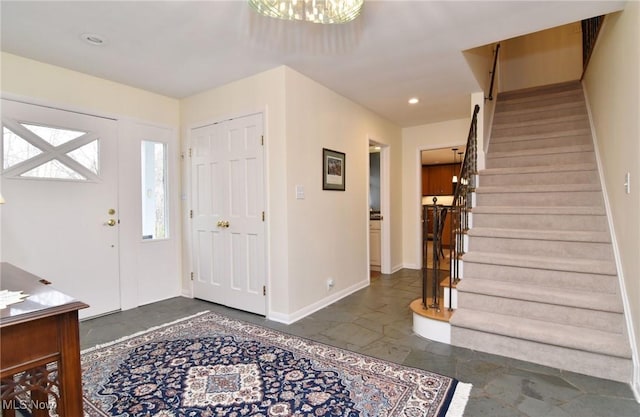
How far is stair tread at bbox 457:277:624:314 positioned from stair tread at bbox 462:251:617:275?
6.2 inches

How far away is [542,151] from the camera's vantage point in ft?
12.8

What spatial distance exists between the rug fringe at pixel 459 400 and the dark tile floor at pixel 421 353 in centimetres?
4

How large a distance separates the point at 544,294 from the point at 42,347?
3103 millimetres

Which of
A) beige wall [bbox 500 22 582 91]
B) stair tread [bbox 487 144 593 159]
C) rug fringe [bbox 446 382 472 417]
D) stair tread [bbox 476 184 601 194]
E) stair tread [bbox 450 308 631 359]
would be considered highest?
beige wall [bbox 500 22 582 91]

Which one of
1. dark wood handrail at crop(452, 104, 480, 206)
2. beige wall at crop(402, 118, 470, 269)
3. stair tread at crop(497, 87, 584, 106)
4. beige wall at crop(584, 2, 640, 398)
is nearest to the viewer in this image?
beige wall at crop(584, 2, 640, 398)

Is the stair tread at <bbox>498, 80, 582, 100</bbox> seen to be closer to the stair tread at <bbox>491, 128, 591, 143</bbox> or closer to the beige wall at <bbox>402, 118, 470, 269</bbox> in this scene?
the stair tread at <bbox>491, 128, 591, 143</bbox>

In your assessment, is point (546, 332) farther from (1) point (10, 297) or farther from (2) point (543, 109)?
(2) point (543, 109)

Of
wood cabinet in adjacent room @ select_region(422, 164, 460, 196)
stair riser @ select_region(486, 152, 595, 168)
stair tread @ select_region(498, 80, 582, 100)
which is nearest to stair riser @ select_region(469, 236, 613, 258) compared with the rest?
stair riser @ select_region(486, 152, 595, 168)

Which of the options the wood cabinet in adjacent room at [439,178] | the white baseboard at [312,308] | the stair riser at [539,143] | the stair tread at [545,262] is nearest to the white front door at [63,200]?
the white baseboard at [312,308]

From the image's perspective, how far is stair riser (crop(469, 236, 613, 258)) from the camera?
2.75m

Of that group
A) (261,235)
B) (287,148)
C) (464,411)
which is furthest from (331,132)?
(464,411)

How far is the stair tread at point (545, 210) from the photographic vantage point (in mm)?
2980

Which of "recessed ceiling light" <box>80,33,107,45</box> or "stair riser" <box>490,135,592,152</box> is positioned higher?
"recessed ceiling light" <box>80,33,107,45</box>

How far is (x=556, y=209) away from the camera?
10.3 feet
